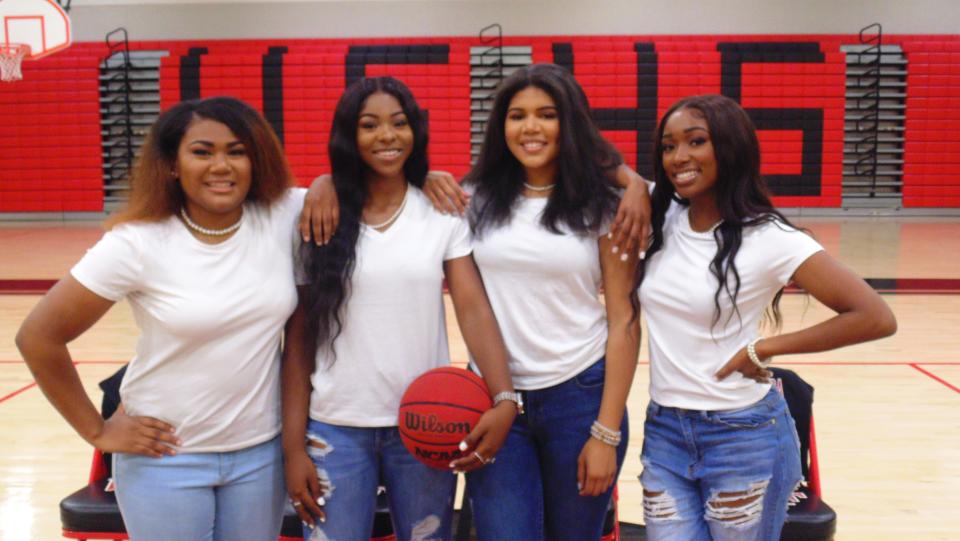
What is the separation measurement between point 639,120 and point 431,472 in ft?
34.4

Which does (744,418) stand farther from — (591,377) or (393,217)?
(393,217)

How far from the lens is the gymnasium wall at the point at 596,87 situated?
11.6 meters

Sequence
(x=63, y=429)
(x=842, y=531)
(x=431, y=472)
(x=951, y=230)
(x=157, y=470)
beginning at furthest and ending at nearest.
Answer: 1. (x=951, y=230)
2. (x=63, y=429)
3. (x=842, y=531)
4. (x=431, y=472)
5. (x=157, y=470)

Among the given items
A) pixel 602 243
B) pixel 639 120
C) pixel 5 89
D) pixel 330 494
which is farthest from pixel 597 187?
pixel 5 89

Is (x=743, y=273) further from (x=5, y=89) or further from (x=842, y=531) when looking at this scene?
(x=5, y=89)

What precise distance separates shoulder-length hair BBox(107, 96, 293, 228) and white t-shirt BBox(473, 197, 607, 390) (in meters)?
0.48

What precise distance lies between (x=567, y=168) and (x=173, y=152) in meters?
0.79

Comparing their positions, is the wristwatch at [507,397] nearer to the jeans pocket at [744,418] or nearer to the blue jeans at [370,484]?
the blue jeans at [370,484]

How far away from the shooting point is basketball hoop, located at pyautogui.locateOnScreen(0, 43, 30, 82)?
376 inches

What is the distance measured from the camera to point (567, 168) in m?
1.82

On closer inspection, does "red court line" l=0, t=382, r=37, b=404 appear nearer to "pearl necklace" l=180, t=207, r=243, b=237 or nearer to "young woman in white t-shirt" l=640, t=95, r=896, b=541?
"pearl necklace" l=180, t=207, r=243, b=237

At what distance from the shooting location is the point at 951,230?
1084cm

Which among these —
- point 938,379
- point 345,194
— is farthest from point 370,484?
point 938,379

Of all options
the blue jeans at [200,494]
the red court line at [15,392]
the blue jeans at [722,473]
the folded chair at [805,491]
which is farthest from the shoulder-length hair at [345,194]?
the red court line at [15,392]
